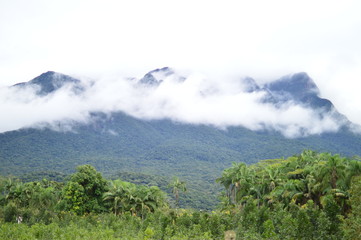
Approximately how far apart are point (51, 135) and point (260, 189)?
164 m

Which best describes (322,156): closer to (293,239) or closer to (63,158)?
(293,239)

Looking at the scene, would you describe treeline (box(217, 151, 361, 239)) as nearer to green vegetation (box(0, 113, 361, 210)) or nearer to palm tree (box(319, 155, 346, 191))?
palm tree (box(319, 155, 346, 191))

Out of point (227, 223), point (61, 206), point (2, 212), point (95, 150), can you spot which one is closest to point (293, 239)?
point (227, 223)

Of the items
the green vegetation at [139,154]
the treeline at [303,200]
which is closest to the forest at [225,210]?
the treeline at [303,200]

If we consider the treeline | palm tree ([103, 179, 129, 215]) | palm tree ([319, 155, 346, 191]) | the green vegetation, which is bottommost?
the green vegetation

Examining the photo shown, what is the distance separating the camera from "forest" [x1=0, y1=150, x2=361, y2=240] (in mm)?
25969

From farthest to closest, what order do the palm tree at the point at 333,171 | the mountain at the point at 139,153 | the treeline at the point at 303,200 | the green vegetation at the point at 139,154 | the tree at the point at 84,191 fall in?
the mountain at the point at 139,153, the green vegetation at the point at 139,154, the tree at the point at 84,191, the palm tree at the point at 333,171, the treeline at the point at 303,200

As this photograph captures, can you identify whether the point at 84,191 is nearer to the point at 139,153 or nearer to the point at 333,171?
the point at 333,171

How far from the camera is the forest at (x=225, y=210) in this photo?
25969 millimetres

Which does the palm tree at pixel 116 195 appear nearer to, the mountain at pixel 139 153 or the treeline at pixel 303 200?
the treeline at pixel 303 200

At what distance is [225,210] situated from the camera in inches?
2140


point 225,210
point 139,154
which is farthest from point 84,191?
point 139,154

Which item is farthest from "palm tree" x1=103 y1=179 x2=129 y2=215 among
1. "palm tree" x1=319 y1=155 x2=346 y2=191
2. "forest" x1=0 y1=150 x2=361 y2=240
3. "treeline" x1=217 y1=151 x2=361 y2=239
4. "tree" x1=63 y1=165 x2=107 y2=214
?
"palm tree" x1=319 y1=155 x2=346 y2=191

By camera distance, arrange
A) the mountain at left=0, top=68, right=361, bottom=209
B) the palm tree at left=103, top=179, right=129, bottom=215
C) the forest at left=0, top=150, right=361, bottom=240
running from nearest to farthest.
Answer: the forest at left=0, top=150, right=361, bottom=240
the palm tree at left=103, top=179, right=129, bottom=215
the mountain at left=0, top=68, right=361, bottom=209
